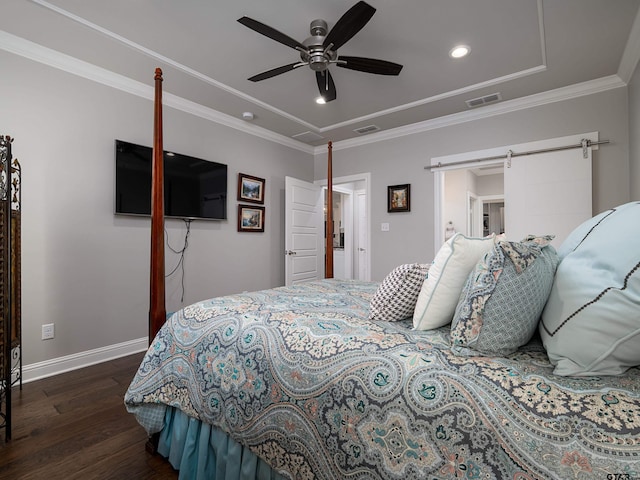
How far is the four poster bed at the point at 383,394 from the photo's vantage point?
0.67 metres

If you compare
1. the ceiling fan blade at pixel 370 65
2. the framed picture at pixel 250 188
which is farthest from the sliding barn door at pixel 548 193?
the framed picture at pixel 250 188

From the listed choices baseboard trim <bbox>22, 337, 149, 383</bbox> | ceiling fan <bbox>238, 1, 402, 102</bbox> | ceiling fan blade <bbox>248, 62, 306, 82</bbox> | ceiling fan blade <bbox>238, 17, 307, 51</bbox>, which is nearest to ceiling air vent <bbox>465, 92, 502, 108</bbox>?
ceiling fan <bbox>238, 1, 402, 102</bbox>

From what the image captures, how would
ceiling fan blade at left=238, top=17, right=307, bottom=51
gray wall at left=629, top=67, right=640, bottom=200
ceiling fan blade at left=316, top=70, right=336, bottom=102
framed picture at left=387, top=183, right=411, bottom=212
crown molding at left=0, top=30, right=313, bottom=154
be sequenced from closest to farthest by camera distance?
ceiling fan blade at left=238, top=17, right=307, bottom=51 < crown molding at left=0, top=30, right=313, bottom=154 < ceiling fan blade at left=316, top=70, right=336, bottom=102 < gray wall at left=629, top=67, right=640, bottom=200 < framed picture at left=387, top=183, right=411, bottom=212

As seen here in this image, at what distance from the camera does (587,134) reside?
122 inches

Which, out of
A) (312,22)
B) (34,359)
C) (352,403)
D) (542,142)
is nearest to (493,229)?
(542,142)

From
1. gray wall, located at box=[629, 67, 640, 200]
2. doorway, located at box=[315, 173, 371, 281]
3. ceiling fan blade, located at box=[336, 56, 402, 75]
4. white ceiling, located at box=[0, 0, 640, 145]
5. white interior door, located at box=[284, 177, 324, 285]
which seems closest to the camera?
white ceiling, located at box=[0, 0, 640, 145]

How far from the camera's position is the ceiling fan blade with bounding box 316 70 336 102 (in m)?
2.51

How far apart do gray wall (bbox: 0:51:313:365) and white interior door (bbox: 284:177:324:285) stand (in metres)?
1.22

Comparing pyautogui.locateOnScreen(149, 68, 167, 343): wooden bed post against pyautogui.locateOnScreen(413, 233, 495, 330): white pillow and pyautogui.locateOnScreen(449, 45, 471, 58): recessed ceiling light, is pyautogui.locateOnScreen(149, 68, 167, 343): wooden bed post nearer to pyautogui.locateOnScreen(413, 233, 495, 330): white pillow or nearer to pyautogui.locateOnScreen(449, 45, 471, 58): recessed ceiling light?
pyautogui.locateOnScreen(413, 233, 495, 330): white pillow

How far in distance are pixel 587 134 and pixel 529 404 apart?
11.7 ft

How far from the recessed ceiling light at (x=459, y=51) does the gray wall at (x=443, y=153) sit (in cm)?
131

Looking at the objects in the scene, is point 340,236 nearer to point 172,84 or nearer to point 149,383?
point 172,84

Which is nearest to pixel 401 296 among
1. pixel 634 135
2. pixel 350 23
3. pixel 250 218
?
pixel 350 23

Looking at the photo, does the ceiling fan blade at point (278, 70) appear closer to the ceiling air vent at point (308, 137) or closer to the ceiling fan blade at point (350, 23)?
the ceiling fan blade at point (350, 23)
